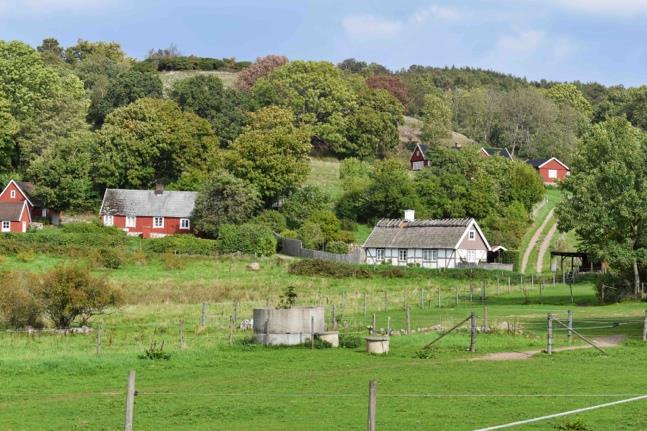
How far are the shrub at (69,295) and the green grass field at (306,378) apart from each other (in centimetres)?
136

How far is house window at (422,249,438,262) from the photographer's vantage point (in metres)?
92.6

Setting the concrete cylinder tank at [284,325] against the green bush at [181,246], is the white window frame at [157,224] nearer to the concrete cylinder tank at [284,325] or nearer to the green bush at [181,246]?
the green bush at [181,246]

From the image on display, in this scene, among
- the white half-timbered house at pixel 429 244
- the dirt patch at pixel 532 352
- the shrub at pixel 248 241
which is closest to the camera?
the dirt patch at pixel 532 352

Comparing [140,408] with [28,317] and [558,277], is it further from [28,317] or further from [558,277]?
[558,277]

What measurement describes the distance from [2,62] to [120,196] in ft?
78.3

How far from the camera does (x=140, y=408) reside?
81.1ft

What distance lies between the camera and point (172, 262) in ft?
258

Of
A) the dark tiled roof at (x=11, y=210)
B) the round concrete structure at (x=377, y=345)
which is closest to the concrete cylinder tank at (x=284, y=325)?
the round concrete structure at (x=377, y=345)

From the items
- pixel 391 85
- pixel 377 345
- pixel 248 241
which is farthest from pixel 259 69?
pixel 377 345

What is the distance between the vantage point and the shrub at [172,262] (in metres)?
77.8

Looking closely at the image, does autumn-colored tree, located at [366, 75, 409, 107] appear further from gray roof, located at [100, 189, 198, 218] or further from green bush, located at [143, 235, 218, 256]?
green bush, located at [143, 235, 218, 256]

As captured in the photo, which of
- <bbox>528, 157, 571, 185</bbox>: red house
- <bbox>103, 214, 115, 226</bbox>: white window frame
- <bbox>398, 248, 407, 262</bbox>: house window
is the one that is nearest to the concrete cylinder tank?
<bbox>398, 248, 407, 262</bbox>: house window

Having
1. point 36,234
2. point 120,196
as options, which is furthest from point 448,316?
point 120,196

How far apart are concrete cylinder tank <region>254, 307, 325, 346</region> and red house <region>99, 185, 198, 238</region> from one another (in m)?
62.5
